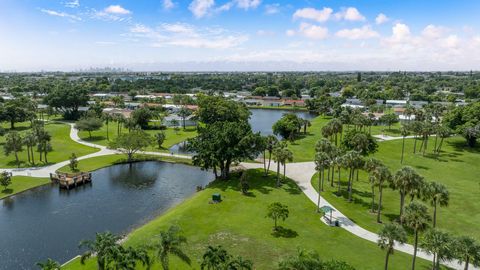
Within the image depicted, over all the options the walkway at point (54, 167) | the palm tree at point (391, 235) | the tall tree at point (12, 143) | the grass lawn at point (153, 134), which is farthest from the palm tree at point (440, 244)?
the tall tree at point (12, 143)

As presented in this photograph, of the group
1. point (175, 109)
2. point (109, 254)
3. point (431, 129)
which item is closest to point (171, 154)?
point (109, 254)

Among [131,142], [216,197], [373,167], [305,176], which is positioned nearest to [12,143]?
[131,142]

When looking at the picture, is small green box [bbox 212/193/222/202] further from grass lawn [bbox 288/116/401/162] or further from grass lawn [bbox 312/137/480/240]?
grass lawn [bbox 288/116/401/162]

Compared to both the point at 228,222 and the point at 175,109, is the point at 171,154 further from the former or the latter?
the point at 175,109

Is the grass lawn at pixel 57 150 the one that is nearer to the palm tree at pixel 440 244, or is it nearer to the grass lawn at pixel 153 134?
the grass lawn at pixel 153 134

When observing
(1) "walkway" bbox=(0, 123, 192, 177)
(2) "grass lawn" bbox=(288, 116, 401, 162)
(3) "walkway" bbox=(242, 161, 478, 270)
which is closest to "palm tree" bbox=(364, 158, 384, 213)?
(3) "walkway" bbox=(242, 161, 478, 270)

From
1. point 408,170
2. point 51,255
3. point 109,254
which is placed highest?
point 408,170
